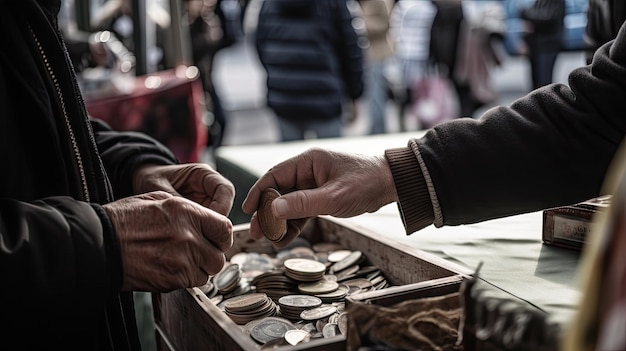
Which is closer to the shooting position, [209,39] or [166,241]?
[166,241]

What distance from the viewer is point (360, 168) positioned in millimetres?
1428

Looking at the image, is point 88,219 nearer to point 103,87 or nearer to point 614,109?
point 614,109

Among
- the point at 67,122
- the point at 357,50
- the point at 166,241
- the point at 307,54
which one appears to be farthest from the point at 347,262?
the point at 357,50

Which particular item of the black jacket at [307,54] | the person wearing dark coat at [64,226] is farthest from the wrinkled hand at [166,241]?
the black jacket at [307,54]

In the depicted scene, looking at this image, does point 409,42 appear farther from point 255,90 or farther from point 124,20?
point 255,90

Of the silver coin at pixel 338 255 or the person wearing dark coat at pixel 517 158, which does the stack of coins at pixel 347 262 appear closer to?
the silver coin at pixel 338 255

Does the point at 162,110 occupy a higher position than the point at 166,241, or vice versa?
the point at 166,241

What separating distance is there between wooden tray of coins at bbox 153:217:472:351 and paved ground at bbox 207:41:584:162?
529 cm

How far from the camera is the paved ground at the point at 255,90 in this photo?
28.4 feet

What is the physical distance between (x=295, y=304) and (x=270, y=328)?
108 mm

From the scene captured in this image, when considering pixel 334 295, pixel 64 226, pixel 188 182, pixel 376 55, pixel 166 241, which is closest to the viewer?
pixel 64 226

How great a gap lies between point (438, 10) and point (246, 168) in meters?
4.53

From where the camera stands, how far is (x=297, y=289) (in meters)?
1.47

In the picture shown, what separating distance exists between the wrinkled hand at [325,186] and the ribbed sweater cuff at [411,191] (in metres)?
0.03
